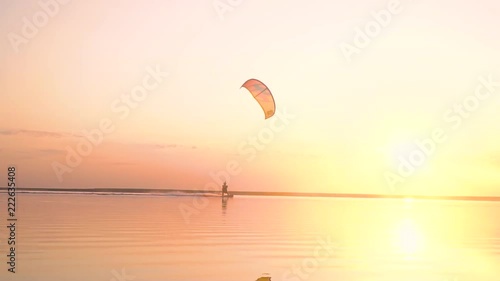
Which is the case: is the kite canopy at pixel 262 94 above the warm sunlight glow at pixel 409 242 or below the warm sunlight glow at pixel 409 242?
above

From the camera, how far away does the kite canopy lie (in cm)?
2136

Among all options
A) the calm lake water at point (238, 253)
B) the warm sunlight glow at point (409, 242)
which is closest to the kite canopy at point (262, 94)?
the calm lake water at point (238, 253)

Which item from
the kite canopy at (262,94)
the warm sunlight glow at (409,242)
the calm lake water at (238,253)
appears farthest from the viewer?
the warm sunlight glow at (409,242)

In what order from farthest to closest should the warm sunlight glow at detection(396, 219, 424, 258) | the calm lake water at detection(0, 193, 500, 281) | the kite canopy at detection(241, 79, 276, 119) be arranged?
the warm sunlight glow at detection(396, 219, 424, 258)
the kite canopy at detection(241, 79, 276, 119)
the calm lake water at detection(0, 193, 500, 281)

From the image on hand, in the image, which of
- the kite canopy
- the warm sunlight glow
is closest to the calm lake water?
the warm sunlight glow

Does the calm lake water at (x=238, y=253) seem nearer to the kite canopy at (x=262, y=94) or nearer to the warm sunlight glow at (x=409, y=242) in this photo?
the warm sunlight glow at (x=409, y=242)

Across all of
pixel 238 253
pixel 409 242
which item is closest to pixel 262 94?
pixel 238 253

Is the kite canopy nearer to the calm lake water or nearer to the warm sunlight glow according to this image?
the calm lake water

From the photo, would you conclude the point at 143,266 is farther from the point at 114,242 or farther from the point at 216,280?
the point at 114,242

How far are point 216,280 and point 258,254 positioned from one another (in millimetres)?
5154

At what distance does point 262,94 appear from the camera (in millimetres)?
22141

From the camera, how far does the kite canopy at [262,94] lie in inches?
841

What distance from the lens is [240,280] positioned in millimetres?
14695

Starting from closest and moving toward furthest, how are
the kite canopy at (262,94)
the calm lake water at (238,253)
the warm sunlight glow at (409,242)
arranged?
the calm lake water at (238,253) → the kite canopy at (262,94) → the warm sunlight glow at (409,242)
